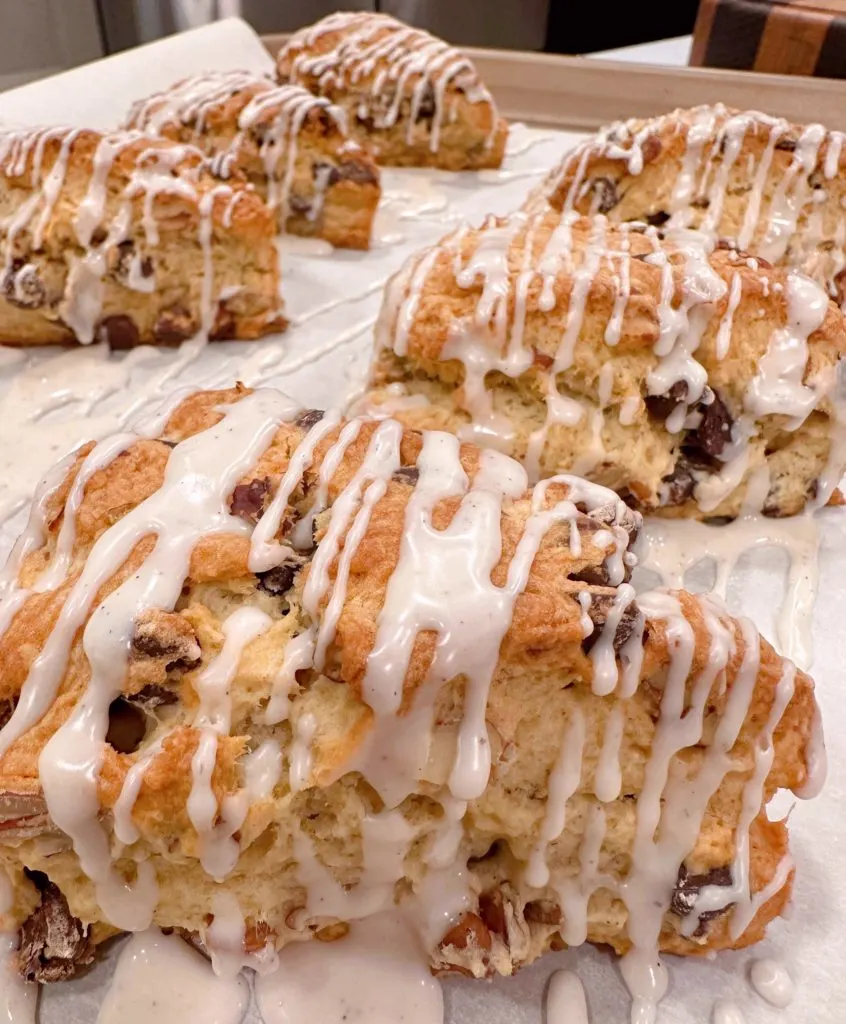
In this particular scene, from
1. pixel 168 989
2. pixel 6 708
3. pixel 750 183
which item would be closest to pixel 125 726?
pixel 6 708

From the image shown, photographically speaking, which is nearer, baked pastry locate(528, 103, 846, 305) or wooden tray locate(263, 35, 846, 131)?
baked pastry locate(528, 103, 846, 305)

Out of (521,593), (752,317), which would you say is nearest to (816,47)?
(752,317)

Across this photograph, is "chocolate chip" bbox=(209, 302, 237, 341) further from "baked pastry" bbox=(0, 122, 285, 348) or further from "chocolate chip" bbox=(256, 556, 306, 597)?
"chocolate chip" bbox=(256, 556, 306, 597)

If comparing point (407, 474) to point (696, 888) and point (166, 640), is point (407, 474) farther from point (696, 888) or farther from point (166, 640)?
point (696, 888)

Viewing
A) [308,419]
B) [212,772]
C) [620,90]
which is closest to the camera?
[212,772]

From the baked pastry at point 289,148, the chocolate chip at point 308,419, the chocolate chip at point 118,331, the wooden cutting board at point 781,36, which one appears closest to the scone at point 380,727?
the chocolate chip at point 308,419

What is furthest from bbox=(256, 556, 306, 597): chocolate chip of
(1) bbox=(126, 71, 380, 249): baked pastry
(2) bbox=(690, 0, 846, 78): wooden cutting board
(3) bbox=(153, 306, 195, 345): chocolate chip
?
(2) bbox=(690, 0, 846, 78): wooden cutting board

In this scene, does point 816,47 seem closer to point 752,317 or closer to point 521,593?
point 752,317
